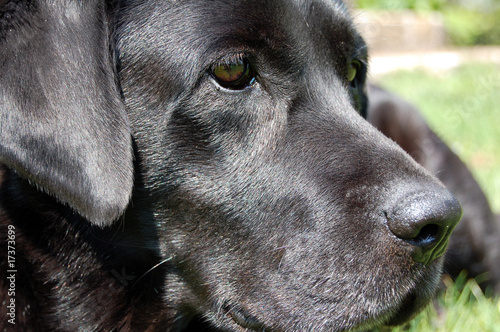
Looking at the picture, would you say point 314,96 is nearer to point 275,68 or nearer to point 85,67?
point 275,68

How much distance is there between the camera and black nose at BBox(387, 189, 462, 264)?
1.69m

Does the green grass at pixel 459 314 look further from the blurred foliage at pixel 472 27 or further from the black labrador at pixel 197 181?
the blurred foliage at pixel 472 27

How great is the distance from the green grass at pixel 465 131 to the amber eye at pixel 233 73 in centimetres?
139

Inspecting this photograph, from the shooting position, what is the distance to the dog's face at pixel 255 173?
1.83 metres

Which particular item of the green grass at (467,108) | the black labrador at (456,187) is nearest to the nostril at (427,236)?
the black labrador at (456,187)

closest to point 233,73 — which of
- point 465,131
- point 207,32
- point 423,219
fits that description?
point 207,32

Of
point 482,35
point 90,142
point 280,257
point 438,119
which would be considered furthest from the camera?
point 482,35

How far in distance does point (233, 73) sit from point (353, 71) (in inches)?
32.3

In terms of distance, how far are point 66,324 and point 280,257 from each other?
837mm

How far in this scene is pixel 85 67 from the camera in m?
1.77

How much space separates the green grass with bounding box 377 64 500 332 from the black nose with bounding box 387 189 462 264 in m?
0.96

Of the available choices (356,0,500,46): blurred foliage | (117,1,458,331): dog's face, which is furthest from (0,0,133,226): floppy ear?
(356,0,500,46): blurred foliage

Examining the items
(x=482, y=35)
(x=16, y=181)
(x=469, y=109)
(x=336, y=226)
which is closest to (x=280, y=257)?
(x=336, y=226)

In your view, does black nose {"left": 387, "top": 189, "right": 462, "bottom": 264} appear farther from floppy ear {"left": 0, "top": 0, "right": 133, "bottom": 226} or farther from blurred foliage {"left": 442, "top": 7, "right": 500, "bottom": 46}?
blurred foliage {"left": 442, "top": 7, "right": 500, "bottom": 46}
